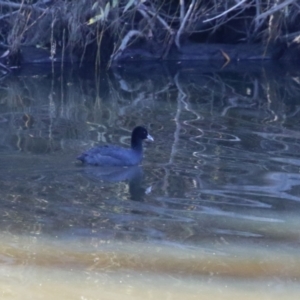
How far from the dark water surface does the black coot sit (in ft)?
0.38

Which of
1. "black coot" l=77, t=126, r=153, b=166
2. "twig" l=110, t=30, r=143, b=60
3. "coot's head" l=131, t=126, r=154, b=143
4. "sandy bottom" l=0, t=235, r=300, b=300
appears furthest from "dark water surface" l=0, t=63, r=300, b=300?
"twig" l=110, t=30, r=143, b=60

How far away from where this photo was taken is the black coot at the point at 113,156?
29.3ft

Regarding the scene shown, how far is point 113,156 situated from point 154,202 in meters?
1.51

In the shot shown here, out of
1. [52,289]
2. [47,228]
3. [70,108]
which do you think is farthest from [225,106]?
[52,289]

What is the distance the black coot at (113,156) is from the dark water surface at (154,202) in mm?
115

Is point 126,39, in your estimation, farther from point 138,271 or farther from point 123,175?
point 138,271

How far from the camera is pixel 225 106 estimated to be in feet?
43.9

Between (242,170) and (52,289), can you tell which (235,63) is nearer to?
(242,170)

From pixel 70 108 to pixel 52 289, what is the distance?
7.88 meters

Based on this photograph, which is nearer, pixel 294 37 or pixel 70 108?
pixel 70 108

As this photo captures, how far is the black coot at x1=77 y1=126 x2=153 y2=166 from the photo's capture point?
894 cm

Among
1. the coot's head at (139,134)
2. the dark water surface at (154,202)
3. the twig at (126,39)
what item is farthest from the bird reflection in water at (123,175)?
the twig at (126,39)

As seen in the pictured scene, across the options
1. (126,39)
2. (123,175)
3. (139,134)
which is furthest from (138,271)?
(126,39)

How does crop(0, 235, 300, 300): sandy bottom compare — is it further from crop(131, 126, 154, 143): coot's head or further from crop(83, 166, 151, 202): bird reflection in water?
crop(131, 126, 154, 143): coot's head
